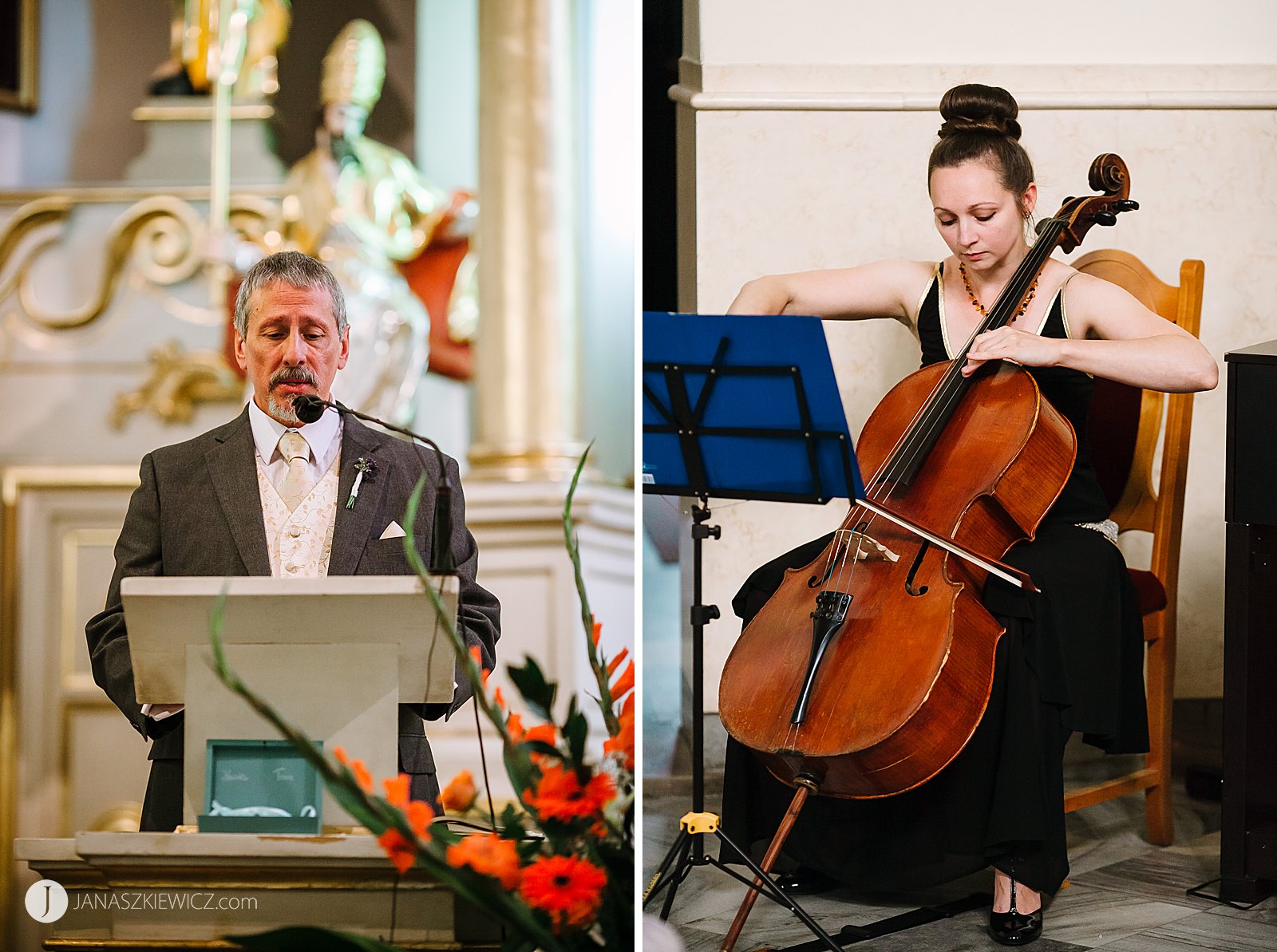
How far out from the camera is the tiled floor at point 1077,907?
6.30 ft

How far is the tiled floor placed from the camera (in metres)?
1.92

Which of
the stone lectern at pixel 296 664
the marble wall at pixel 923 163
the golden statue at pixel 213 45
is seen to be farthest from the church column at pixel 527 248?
the stone lectern at pixel 296 664

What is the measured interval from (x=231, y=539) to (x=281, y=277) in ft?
1.14

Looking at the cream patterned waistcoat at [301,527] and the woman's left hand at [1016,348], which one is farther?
the woman's left hand at [1016,348]

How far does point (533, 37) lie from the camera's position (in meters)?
2.36

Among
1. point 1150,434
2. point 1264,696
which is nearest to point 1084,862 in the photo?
point 1264,696

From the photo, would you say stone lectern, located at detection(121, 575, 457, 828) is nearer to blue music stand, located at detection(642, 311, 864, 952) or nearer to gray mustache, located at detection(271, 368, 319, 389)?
gray mustache, located at detection(271, 368, 319, 389)

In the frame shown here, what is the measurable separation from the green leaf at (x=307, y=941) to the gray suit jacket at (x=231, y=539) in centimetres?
38

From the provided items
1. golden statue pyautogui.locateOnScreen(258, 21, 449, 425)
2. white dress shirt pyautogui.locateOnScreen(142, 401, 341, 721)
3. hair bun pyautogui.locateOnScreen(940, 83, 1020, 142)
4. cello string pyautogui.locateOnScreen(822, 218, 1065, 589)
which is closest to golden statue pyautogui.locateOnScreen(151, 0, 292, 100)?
golden statue pyautogui.locateOnScreen(258, 21, 449, 425)

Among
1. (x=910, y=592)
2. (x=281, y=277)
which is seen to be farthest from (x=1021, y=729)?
(x=281, y=277)

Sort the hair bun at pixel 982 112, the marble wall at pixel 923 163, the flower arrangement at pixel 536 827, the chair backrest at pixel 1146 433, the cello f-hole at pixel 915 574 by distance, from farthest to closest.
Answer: the marble wall at pixel 923 163
the chair backrest at pixel 1146 433
the hair bun at pixel 982 112
the cello f-hole at pixel 915 574
the flower arrangement at pixel 536 827

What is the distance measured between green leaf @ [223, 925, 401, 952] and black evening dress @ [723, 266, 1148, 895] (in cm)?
99

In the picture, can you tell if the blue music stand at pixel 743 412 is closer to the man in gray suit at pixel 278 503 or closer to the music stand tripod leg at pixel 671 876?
the man in gray suit at pixel 278 503

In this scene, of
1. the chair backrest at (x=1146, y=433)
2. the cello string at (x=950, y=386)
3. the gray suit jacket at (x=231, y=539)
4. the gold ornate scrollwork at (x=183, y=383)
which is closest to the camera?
the gray suit jacket at (x=231, y=539)
